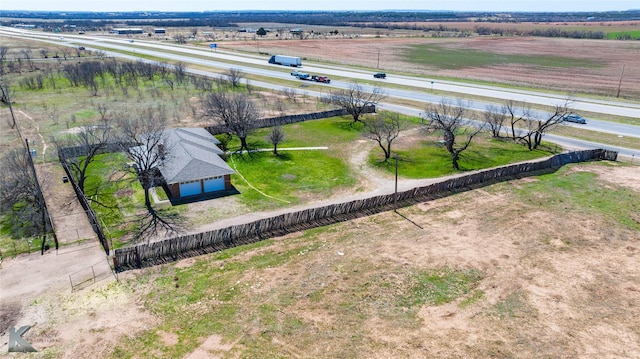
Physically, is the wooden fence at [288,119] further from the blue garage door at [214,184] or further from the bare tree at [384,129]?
the blue garage door at [214,184]

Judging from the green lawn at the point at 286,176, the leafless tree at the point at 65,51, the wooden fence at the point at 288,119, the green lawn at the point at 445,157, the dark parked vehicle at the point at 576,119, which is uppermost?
the leafless tree at the point at 65,51

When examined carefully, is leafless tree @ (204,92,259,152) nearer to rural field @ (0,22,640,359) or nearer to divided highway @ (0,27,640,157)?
rural field @ (0,22,640,359)

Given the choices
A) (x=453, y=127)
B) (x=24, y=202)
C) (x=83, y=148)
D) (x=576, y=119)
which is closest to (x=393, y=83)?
(x=576, y=119)

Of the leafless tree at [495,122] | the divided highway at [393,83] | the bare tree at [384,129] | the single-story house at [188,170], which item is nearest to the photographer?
the single-story house at [188,170]

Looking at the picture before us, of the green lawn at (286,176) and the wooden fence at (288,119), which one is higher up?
the wooden fence at (288,119)

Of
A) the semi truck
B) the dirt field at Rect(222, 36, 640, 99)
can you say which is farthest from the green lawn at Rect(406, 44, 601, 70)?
the semi truck

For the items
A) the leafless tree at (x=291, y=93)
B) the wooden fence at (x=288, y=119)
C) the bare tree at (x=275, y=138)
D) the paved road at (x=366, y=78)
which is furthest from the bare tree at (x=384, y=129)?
the leafless tree at (x=291, y=93)

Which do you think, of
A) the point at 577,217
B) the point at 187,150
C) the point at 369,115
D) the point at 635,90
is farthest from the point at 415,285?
the point at 635,90
